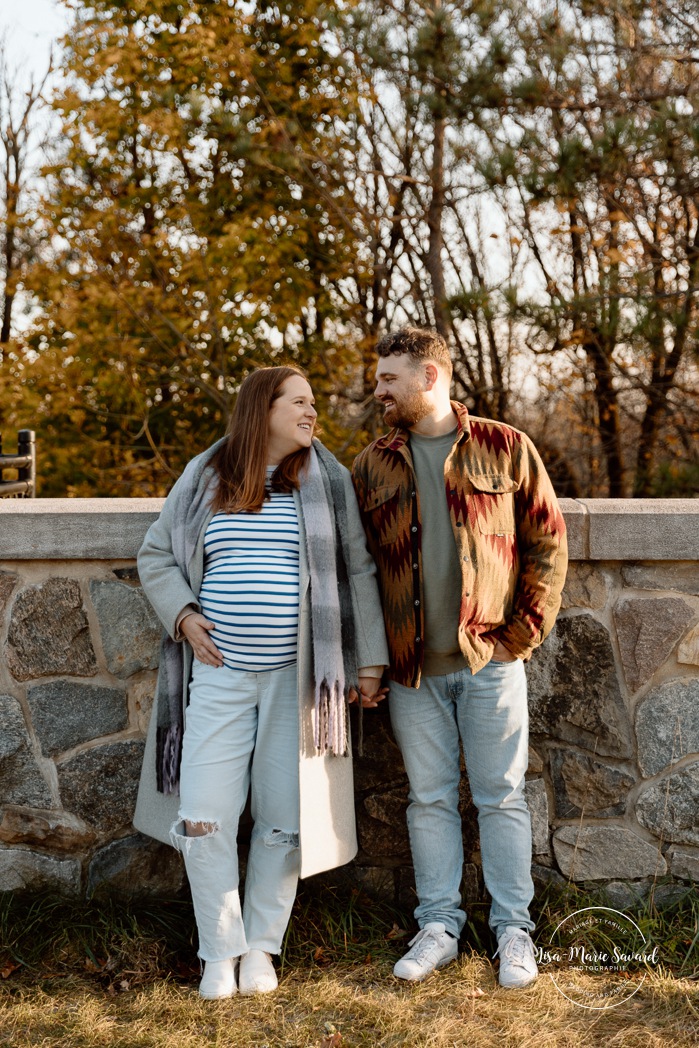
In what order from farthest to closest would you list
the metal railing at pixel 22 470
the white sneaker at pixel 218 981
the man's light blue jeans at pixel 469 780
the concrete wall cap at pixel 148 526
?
the metal railing at pixel 22 470
the concrete wall cap at pixel 148 526
the man's light blue jeans at pixel 469 780
the white sneaker at pixel 218 981

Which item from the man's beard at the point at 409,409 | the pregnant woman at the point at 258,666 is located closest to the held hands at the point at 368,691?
the pregnant woman at the point at 258,666

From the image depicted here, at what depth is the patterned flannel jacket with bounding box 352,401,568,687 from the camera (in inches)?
109

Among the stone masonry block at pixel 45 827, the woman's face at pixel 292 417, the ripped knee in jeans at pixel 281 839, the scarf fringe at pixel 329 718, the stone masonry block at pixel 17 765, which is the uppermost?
the woman's face at pixel 292 417

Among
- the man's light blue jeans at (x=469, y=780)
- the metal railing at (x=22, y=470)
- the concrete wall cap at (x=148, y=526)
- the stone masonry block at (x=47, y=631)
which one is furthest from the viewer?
the metal railing at (x=22, y=470)

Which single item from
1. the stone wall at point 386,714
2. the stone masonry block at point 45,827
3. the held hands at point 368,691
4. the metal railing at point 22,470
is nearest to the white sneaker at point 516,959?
the stone wall at point 386,714

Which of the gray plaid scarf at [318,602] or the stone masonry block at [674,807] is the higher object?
the gray plaid scarf at [318,602]

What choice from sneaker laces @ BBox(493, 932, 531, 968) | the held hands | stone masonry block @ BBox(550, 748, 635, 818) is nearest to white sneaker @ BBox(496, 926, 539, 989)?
sneaker laces @ BBox(493, 932, 531, 968)

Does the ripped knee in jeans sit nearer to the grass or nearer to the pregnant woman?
the pregnant woman

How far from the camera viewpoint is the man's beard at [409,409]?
285 cm

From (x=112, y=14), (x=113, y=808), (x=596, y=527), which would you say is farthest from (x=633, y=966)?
(x=112, y=14)

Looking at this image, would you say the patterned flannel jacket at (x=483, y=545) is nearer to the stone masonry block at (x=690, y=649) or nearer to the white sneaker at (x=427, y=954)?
the stone masonry block at (x=690, y=649)

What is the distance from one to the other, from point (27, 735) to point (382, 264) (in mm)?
6747

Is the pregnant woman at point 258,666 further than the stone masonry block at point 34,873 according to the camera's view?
No

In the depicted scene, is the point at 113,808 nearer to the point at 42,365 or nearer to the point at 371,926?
the point at 371,926
